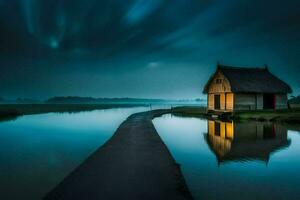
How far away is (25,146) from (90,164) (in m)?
8.57

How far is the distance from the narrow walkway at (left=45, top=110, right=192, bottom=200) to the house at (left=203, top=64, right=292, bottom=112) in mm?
24287

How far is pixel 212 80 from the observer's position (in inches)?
1473

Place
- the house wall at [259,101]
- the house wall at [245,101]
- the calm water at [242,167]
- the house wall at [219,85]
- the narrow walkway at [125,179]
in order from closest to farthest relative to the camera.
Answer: the narrow walkway at [125,179] → the calm water at [242,167] → the house wall at [245,101] → the house wall at [219,85] → the house wall at [259,101]

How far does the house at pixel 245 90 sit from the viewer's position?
1246 inches

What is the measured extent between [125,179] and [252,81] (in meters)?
31.7

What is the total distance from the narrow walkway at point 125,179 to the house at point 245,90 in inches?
956

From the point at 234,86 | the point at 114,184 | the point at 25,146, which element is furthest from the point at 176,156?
the point at 234,86

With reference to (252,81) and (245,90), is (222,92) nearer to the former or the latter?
(245,90)

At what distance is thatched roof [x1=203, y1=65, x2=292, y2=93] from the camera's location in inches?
1244

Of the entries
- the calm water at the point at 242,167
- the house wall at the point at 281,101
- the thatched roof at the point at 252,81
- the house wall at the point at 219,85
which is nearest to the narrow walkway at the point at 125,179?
the calm water at the point at 242,167

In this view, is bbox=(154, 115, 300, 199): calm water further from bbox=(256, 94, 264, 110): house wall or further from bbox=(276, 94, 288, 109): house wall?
bbox=(276, 94, 288, 109): house wall

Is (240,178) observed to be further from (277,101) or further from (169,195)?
(277,101)

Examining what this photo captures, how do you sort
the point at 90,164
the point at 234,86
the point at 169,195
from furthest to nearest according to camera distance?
1. the point at 234,86
2. the point at 90,164
3. the point at 169,195

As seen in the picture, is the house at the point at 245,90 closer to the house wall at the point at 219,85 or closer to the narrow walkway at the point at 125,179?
the house wall at the point at 219,85
